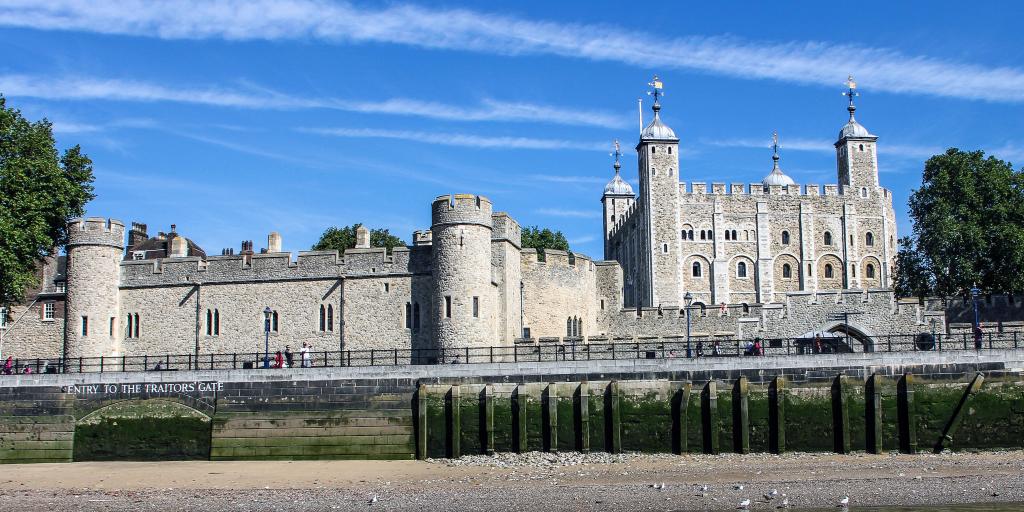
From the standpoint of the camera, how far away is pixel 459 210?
1489 inches

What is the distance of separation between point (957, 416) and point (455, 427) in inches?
553

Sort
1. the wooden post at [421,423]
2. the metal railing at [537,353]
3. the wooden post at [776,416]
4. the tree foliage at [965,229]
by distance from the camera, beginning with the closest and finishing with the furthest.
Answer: the wooden post at [776,416] → the wooden post at [421,423] → the metal railing at [537,353] → the tree foliage at [965,229]

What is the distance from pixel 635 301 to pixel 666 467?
44.4m

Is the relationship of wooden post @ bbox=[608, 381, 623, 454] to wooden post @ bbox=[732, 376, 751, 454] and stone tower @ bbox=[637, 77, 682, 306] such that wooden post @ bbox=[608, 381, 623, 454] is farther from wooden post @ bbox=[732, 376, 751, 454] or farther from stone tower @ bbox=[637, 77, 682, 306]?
stone tower @ bbox=[637, 77, 682, 306]

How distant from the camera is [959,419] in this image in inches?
1177

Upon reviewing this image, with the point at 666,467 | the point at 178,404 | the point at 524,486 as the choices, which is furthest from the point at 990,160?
the point at 178,404

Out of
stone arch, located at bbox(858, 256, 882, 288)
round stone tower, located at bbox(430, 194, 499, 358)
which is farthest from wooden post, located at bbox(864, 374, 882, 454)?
stone arch, located at bbox(858, 256, 882, 288)

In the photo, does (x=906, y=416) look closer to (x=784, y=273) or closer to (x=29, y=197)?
(x=29, y=197)

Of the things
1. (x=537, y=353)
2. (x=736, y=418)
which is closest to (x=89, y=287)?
(x=537, y=353)

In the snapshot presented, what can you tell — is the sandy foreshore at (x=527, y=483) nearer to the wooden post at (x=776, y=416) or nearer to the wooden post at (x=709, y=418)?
the wooden post at (x=776, y=416)

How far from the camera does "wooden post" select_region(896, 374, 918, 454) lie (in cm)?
2967

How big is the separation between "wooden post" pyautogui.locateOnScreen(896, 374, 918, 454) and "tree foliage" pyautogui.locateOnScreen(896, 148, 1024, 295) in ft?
71.2

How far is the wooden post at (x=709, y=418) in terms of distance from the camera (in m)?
30.0

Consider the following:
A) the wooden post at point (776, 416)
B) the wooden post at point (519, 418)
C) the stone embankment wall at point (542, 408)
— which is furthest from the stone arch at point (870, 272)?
the wooden post at point (519, 418)
